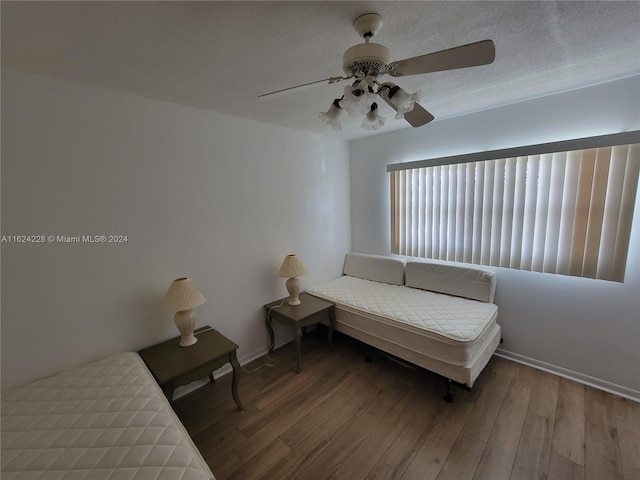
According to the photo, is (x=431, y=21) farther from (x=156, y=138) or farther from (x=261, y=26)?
(x=156, y=138)

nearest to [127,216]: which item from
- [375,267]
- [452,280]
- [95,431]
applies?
[95,431]

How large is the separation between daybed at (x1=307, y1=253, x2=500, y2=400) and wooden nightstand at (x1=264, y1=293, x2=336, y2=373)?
88 mm

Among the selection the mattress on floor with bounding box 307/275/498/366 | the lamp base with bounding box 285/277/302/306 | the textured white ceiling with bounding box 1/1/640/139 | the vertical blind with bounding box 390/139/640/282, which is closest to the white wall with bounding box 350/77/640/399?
the vertical blind with bounding box 390/139/640/282

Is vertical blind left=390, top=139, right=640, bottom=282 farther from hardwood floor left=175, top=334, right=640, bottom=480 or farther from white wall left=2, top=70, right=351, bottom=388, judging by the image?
white wall left=2, top=70, right=351, bottom=388

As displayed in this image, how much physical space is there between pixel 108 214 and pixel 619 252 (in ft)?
11.8

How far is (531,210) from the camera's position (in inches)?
87.1

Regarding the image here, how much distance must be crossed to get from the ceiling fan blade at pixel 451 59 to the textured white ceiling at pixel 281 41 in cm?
21

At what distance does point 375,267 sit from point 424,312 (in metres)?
0.99

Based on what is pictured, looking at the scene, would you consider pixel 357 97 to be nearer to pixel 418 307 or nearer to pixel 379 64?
pixel 379 64

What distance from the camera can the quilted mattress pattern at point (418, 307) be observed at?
1977mm

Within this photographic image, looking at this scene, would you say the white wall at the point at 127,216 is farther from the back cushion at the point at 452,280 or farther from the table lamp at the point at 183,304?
the back cushion at the point at 452,280

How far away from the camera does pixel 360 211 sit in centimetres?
349

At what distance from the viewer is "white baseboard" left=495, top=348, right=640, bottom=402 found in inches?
75.3

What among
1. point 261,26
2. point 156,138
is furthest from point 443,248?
point 156,138
